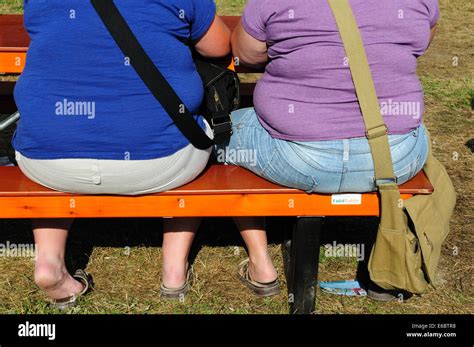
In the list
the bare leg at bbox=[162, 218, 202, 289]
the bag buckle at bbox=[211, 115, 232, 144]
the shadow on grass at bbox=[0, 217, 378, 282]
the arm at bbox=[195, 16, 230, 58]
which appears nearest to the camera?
the arm at bbox=[195, 16, 230, 58]

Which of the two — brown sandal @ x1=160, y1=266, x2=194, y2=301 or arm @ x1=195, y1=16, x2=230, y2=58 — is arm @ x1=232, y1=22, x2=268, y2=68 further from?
brown sandal @ x1=160, y1=266, x2=194, y2=301

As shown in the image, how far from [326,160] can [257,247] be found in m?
0.62

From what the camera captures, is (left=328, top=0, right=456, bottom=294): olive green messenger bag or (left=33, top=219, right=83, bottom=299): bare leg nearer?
(left=328, top=0, right=456, bottom=294): olive green messenger bag

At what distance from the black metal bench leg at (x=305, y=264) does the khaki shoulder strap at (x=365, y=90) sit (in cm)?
32

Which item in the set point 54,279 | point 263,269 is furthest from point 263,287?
point 54,279

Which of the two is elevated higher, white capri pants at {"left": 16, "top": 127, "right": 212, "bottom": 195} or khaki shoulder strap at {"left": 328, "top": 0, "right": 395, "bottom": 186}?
khaki shoulder strap at {"left": 328, "top": 0, "right": 395, "bottom": 186}

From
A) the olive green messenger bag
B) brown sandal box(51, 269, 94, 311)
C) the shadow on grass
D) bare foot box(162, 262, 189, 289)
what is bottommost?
brown sandal box(51, 269, 94, 311)

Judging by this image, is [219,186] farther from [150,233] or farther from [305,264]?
[150,233]

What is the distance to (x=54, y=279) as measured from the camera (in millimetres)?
2785

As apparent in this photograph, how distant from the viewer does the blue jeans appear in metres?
2.53

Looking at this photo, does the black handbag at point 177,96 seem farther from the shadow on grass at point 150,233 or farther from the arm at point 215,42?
the shadow on grass at point 150,233

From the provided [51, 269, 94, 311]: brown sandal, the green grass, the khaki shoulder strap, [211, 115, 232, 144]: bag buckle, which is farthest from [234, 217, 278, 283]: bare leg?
[51, 269, 94, 311]: brown sandal

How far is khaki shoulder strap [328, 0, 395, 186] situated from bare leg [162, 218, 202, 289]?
801 mm
